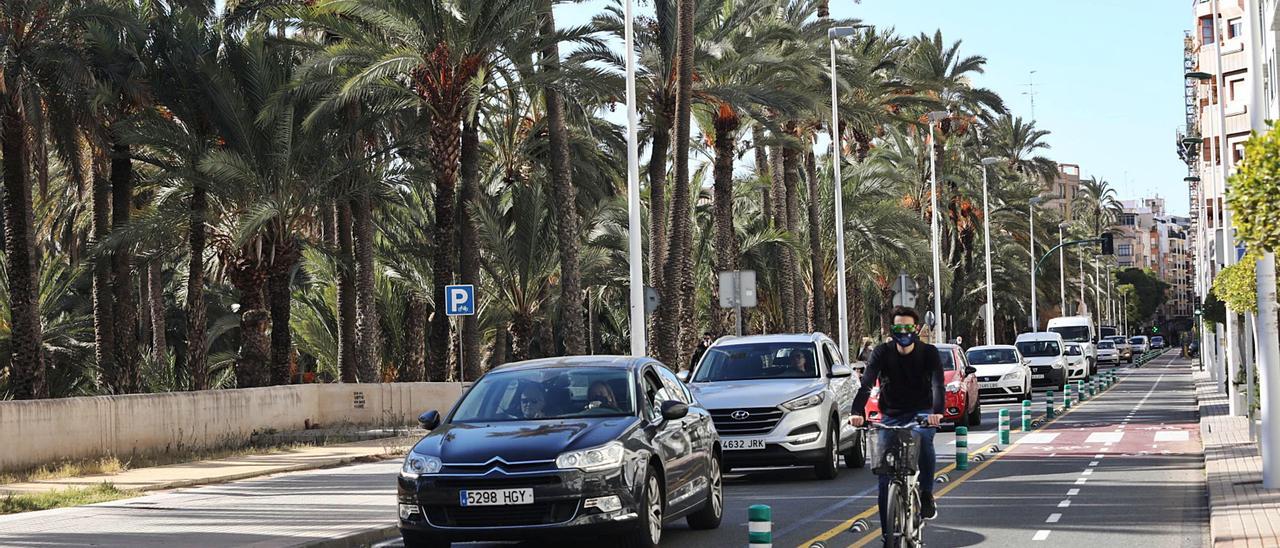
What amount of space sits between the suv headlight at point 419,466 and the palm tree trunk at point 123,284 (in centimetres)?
2270

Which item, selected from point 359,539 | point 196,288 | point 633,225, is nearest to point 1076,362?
point 633,225

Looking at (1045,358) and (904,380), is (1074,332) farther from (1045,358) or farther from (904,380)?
(904,380)

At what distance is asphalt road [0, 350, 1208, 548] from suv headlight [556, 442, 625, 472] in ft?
5.19

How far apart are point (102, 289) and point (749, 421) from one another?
68.1ft

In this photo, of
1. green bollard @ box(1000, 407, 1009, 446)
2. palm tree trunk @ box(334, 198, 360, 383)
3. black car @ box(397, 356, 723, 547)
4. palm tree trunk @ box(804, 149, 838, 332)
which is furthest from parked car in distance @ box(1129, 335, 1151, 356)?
black car @ box(397, 356, 723, 547)

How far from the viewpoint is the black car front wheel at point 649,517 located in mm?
11633

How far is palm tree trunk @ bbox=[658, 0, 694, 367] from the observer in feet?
115

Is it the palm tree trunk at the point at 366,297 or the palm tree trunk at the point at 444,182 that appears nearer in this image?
the palm tree trunk at the point at 444,182

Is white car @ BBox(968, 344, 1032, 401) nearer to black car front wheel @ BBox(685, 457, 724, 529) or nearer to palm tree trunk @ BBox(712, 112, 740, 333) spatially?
palm tree trunk @ BBox(712, 112, 740, 333)

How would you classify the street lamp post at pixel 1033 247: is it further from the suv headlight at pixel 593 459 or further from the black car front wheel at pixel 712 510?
the suv headlight at pixel 593 459

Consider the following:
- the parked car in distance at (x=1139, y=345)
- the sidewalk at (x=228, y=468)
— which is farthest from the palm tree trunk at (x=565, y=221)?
the parked car in distance at (x=1139, y=345)

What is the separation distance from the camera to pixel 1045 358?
170ft

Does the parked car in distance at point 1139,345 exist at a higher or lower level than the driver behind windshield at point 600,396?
lower

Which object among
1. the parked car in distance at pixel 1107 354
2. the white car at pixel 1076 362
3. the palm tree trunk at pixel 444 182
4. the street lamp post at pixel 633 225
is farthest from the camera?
the parked car in distance at pixel 1107 354
